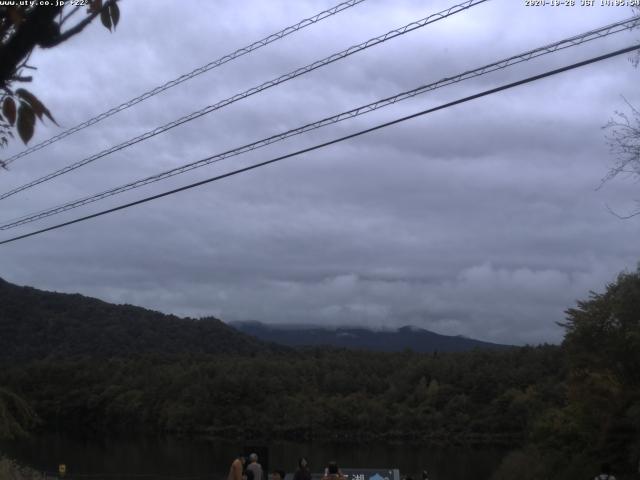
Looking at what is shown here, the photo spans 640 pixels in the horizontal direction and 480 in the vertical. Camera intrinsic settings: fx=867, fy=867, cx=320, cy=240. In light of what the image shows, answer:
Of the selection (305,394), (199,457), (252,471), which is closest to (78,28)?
(252,471)

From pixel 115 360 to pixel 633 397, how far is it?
9699 cm

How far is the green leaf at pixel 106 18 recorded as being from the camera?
4.27m

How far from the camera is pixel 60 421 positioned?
106 metres

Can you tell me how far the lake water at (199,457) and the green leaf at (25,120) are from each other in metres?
47.6

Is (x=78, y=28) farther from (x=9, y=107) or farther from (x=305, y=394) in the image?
(x=305, y=394)

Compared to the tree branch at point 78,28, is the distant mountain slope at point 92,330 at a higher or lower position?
higher

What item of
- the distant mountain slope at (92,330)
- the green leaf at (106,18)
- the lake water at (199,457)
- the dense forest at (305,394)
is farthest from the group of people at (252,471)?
the distant mountain slope at (92,330)

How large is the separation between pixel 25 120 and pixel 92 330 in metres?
146

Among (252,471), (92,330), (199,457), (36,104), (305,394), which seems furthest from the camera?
(92,330)

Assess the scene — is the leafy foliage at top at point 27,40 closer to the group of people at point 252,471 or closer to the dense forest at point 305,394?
the group of people at point 252,471

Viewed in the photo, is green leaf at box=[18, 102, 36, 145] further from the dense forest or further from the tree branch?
the dense forest

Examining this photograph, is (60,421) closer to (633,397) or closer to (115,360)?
(115,360)

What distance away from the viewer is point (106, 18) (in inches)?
170

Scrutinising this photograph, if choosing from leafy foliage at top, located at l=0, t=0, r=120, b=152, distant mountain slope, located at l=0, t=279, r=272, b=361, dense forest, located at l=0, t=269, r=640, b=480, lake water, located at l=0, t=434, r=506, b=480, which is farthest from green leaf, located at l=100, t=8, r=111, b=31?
distant mountain slope, located at l=0, t=279, r=272, b=361
